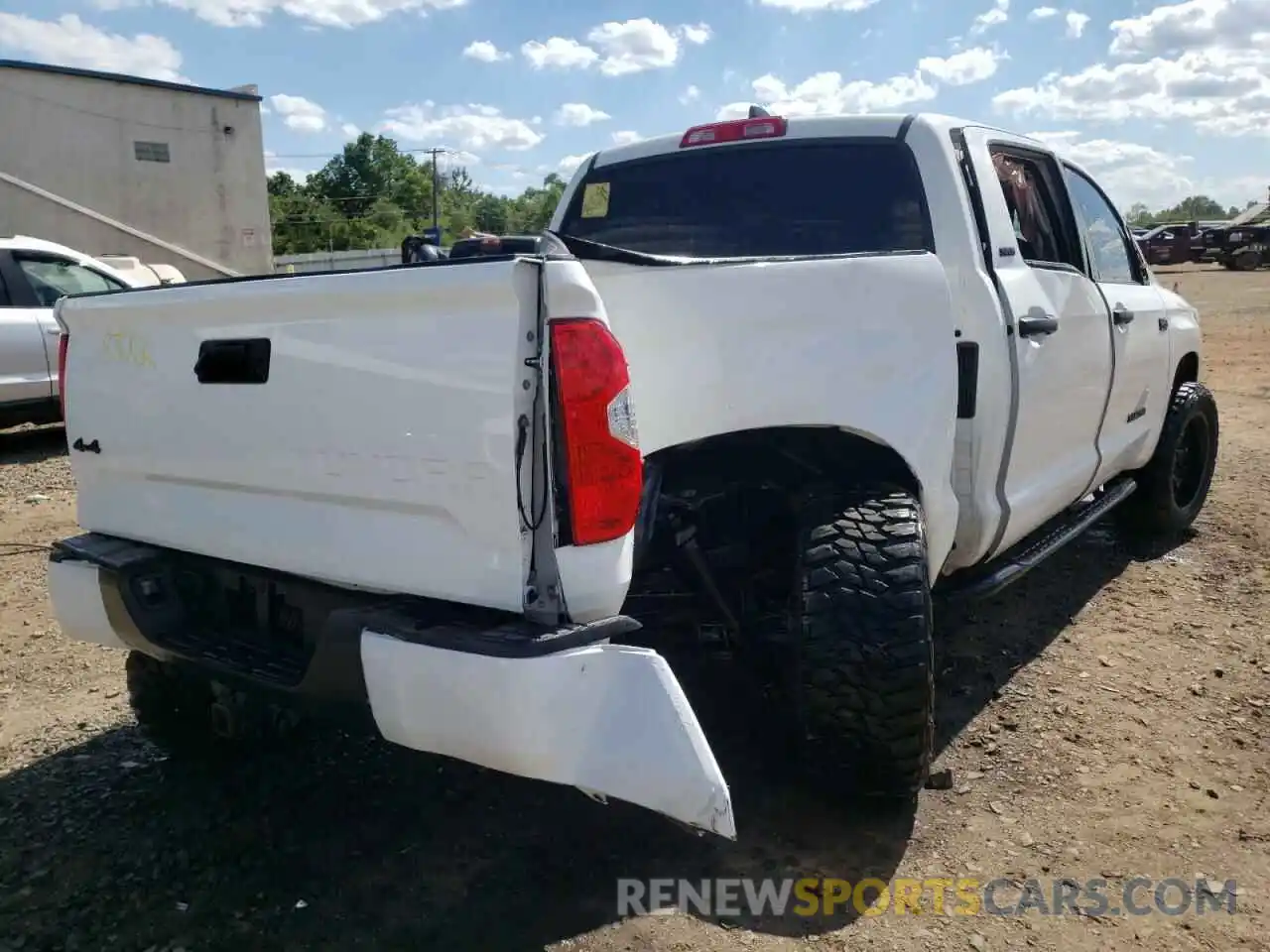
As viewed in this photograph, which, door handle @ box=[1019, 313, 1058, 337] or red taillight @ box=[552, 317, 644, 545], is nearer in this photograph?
red taillight @ box=[552, 317, 644, 545]

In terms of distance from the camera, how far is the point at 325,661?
7.33 feet

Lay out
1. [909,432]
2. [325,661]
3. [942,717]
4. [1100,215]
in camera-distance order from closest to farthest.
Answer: [325,661] → [909,432] → [942,717] → [1100,215]

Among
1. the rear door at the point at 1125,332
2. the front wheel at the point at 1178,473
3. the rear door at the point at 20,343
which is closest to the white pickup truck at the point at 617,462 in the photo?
the rear door at the point at 1125,332

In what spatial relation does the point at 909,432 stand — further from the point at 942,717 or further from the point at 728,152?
the point at 728,152

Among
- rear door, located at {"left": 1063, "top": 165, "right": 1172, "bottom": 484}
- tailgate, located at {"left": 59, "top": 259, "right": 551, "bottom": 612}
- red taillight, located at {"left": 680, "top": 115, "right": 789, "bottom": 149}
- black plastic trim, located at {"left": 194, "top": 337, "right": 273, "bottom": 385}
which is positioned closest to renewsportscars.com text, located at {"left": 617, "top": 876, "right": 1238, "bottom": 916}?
tailgate, located at {"left": 59, "top": 259, "right": 551, "bottom": 612}

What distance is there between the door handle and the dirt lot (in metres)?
1.27

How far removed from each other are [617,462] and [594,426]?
9cm

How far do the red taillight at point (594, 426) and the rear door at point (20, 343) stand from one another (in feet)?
25.2

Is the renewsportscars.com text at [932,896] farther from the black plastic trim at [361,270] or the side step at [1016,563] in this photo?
the black plastic trim at [361,270]

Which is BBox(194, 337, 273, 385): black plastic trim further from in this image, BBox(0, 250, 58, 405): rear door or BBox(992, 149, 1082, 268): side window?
BBox(0, 250, 58, 405): rear door

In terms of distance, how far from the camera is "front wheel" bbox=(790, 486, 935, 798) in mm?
2592

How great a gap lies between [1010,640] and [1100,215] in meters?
1.97

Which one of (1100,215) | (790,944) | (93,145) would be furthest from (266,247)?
(790,944)

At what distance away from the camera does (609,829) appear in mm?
2828
